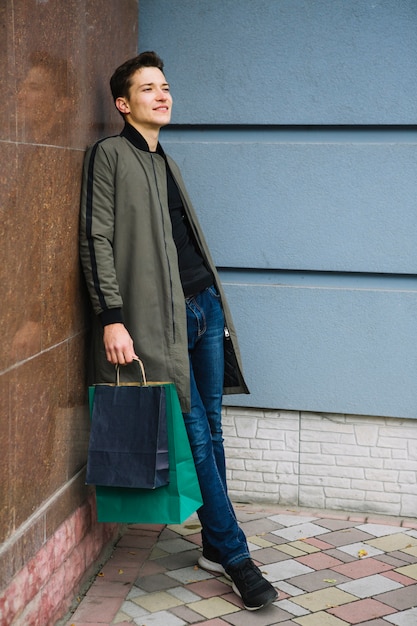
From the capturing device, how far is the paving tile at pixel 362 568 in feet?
12.9

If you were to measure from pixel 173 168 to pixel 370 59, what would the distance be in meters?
1.19

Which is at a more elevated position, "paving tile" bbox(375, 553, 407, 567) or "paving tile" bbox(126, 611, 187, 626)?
"paving tile" bbox(375, 553, 407, 567)

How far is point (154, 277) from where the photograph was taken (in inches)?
140

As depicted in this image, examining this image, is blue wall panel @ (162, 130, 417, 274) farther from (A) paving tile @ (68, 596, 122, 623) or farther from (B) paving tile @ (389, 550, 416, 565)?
(A) paving tile @ (68, 596, 122, 623)

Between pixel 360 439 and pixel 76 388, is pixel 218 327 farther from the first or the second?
pixel 360 439

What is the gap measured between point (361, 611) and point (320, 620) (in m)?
0.19

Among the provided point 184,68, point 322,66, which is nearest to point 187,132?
point 184,68

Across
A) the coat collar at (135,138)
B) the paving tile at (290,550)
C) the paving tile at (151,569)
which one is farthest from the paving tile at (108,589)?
the coat collar at (135,138)

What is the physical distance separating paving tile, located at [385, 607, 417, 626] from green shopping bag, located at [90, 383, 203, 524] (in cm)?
86

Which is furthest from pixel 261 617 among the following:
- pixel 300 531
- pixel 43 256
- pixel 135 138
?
pixel 135 138

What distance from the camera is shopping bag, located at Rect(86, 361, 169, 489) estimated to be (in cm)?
341

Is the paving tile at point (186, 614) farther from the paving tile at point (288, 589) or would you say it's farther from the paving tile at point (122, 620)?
the paving tile at point (288, 589)

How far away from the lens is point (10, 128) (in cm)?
281

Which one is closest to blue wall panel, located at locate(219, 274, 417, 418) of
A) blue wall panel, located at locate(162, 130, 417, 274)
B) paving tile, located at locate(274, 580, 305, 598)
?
blue wall panel, located at locate(162, 130, 417, 274)
